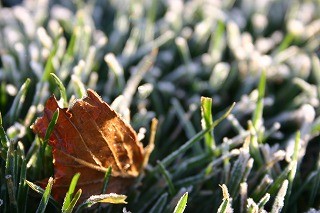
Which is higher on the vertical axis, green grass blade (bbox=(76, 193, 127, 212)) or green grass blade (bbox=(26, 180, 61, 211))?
green grass blade (bbox=(26, 180, 61, 211))

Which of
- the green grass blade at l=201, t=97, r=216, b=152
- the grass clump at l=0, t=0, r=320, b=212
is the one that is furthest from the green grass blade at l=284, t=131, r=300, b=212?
the green grass blade at l=201, t=97, r=216, b=152

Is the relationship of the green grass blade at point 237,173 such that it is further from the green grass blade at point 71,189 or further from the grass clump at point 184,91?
the green grass blade at point 71,189

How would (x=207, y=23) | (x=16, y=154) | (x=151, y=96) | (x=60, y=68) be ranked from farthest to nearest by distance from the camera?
(x=207, y=23), (x=151, y=96), (x=60, y=68), (x=16, y=154)

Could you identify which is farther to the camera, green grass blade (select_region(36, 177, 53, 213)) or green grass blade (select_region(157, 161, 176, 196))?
green grass blade (select_region(157, 161, 176, 196))

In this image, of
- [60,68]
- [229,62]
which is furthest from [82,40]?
[229,62]

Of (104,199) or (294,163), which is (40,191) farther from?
(294,163)

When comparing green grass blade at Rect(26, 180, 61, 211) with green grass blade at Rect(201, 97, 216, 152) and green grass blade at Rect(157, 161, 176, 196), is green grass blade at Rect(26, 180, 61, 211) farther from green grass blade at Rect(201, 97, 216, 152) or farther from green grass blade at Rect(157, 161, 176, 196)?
green grass blade at Rect(201, 97, 216, 152)

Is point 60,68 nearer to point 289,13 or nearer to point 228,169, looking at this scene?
point 228,169
